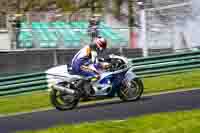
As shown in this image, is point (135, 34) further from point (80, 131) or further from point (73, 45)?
point (80, 131)

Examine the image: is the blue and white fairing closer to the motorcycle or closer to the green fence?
the motorcycle

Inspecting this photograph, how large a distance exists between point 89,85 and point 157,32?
25.4 ft

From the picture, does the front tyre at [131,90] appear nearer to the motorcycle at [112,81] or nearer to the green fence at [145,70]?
the motorcycle at [112,81]

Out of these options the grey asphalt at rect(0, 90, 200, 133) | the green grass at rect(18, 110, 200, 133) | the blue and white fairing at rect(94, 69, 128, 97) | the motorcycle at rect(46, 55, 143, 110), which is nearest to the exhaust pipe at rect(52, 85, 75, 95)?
the motorcycle at rect(46, 55, 143, 110)

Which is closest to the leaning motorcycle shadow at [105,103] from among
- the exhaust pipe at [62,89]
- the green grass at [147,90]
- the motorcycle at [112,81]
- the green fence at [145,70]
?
the motorcycle at [112,81]

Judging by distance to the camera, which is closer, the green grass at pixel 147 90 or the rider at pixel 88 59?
the rider at pixel 88 59

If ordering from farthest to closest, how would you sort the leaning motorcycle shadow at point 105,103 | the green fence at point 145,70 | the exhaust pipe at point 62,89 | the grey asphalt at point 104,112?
1. the green fence at point 145,70
2. the leaning motorcycle shadow at point 105,103
3. the exhaust pipe at point 62,89
4. the grey asphalt at point 104,112

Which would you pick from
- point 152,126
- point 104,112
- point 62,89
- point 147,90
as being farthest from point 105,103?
point 152,126

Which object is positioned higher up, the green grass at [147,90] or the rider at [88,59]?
the rider at [88,59]

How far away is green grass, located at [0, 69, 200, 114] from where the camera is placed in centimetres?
1477

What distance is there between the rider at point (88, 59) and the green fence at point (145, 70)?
489cm

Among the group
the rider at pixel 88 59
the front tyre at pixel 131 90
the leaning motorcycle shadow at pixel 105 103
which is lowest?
the leaning motorcycle shadow at pixel 105 103

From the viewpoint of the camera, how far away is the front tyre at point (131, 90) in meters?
13.8

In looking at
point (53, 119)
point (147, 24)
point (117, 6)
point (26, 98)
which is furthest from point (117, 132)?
point (117, 6)
